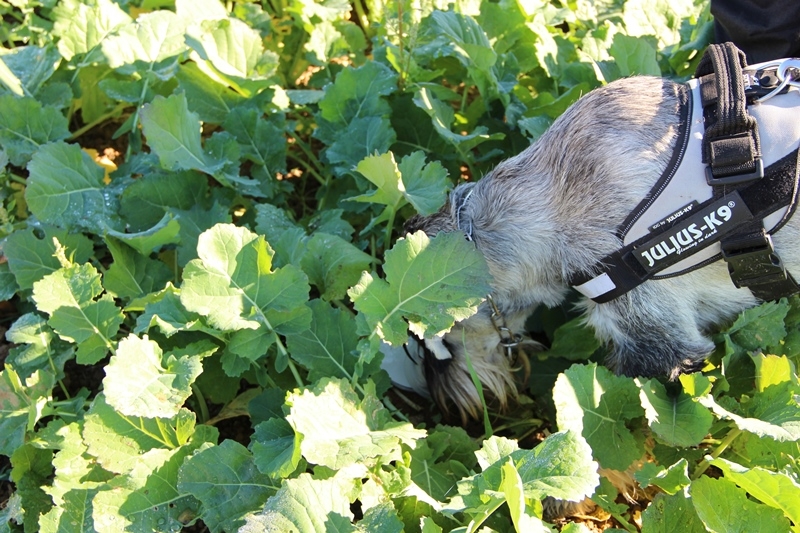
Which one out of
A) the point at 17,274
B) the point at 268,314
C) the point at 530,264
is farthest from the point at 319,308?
the point at 17,274

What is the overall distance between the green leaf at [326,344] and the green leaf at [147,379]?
1.13ft

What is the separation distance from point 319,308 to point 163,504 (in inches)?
31.1

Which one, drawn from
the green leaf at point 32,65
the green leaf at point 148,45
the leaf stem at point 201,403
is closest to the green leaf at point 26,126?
the green leaf at point 32,65

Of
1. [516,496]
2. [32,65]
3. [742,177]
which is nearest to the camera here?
[516,496]

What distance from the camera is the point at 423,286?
2490mm

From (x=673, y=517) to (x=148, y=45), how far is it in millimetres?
2877

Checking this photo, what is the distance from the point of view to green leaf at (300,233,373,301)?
112 inches

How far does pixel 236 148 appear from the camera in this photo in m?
3.28

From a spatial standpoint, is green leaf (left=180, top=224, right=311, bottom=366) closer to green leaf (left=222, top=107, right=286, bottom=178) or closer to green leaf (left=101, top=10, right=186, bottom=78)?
green leaf (left=222, top=107, right=286, bottom=178)

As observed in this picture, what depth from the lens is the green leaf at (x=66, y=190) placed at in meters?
3.02

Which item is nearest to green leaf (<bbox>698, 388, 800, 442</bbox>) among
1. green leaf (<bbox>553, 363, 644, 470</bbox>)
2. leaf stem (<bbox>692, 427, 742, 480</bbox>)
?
leaf stem (<bbox>692, 427, 742, 480</bbox>)

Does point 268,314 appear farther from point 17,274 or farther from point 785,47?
point 785,47

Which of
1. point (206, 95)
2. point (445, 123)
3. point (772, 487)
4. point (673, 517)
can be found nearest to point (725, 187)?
point (772, 487)

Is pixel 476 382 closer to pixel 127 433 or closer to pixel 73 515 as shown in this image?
pixel 127 433
